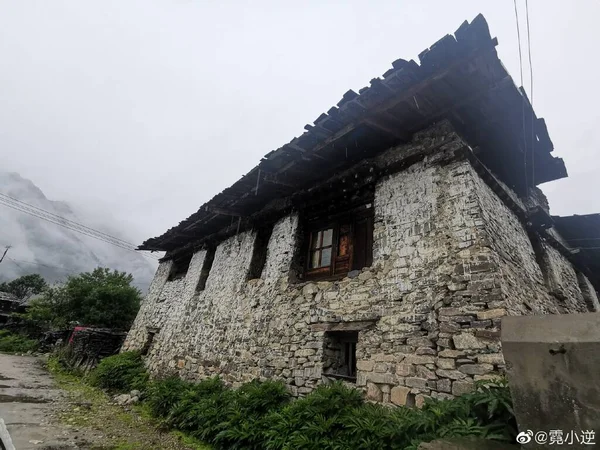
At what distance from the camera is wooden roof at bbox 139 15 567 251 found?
4473 mm

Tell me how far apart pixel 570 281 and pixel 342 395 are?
22.1ft

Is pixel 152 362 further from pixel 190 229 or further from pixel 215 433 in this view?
pixel 215 433

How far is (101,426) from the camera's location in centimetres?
567

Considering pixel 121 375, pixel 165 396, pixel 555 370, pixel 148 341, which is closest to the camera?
pixel 555 370

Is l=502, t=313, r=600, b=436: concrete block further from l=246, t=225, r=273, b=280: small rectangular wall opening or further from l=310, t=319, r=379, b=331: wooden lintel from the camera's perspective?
l=246, t=225, r=273, b=280: small rectangular wall opening

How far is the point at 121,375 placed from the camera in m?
9.47

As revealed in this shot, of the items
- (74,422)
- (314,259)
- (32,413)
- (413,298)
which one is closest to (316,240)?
(314,259)

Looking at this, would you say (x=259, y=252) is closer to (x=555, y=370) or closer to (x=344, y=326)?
(x=344, y=326)

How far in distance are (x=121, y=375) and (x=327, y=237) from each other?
8221 millimetres

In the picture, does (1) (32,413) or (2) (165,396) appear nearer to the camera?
(1) (32,413)

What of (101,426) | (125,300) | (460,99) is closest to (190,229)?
(101,426)

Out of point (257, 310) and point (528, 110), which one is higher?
point (528, 110)

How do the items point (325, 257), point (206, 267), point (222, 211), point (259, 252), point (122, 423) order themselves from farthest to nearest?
point (206, 267) → point (222, 211) → point (259, 252) → point (325, 257) → point (122, 423)

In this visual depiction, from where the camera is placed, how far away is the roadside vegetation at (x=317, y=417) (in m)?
2.78
